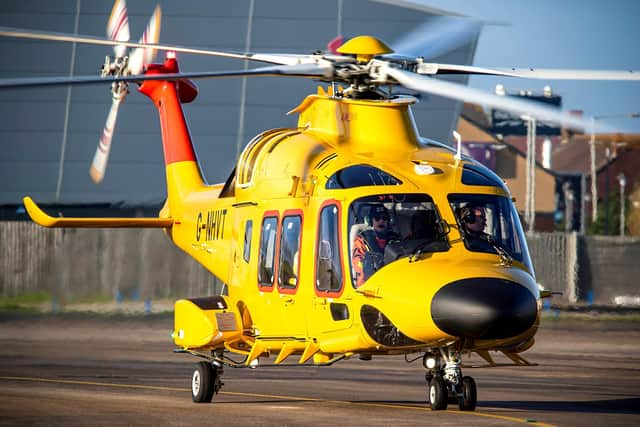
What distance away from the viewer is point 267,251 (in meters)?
15.5

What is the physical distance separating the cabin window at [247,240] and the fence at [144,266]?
52.8 feet

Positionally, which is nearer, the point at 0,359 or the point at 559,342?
the point at 0,359

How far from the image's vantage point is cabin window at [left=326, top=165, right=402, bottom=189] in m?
14.0

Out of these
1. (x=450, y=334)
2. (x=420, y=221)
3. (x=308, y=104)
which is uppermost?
(x=308, y=104)

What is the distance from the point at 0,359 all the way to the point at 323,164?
37.1 ft

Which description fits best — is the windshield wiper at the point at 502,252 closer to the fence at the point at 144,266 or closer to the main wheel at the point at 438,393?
the main wheel at the point at 438,393

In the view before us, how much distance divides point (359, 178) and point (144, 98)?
25.9 metres

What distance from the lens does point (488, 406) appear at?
1579 centimetres

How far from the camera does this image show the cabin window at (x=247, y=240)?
1611 centimetres

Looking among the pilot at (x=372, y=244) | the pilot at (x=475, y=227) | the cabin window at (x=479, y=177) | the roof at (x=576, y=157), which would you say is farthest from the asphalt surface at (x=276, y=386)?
the roof at (x=576, y=157)

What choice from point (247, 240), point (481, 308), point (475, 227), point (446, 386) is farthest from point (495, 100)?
point (247, 240)

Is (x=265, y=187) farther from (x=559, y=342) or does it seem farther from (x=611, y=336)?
(x=611, y=336)

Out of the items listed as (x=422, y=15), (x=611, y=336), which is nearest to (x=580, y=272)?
(x=611, y=336)

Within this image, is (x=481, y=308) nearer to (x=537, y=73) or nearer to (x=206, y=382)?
(x=537, y=73)
